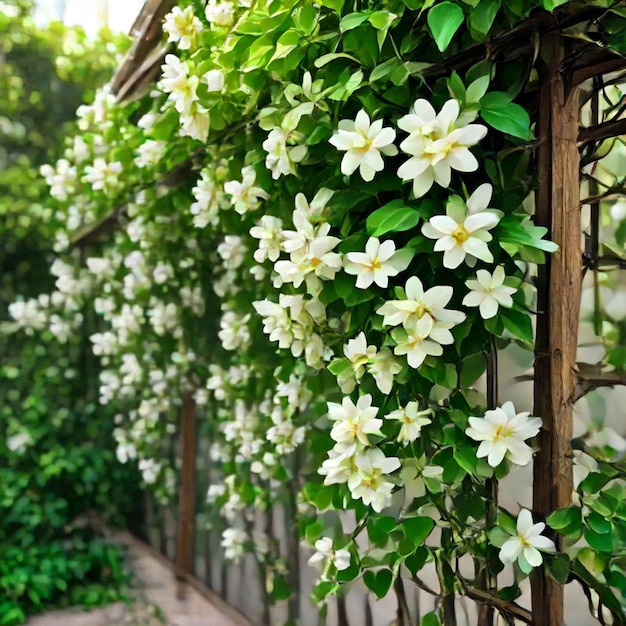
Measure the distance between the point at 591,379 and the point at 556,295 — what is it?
12 centimetres

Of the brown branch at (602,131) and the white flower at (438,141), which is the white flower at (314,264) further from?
the brown branch at (602,131)

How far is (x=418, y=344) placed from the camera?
0.75m

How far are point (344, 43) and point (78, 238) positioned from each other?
6.66ft

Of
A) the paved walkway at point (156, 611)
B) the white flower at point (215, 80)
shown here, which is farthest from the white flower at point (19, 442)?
the white flower at point (215, 80)

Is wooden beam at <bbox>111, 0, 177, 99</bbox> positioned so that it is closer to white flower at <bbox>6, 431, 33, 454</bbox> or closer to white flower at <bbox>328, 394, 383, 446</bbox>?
white flower at <bbox>328, 394, 383, 446</bbox>

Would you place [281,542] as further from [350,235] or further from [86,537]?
[86,537]

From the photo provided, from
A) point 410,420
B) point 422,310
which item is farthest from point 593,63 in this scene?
point 410,420

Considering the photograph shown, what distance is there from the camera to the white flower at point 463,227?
2.30 feet

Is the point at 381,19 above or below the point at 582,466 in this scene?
above

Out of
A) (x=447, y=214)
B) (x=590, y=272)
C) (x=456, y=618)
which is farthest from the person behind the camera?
(x=456, y=618)

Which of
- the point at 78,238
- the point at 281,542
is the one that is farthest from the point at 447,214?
the point at 78,238

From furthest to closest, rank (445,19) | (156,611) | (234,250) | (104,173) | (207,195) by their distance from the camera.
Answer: (156,611)
(104,173)
(234,250)
(207,195)
(445,19)

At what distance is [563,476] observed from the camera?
0.78 m

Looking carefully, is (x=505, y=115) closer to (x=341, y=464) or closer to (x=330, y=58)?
(x=330, y=58)
